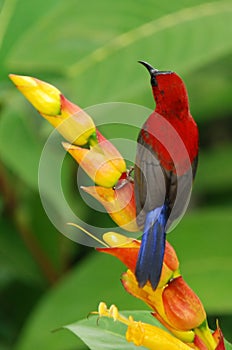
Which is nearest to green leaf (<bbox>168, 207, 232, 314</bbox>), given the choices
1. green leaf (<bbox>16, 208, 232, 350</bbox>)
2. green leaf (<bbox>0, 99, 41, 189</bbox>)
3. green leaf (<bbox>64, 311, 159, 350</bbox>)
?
green leaf (<bbox>16, 208, 232, 350</bbox>)

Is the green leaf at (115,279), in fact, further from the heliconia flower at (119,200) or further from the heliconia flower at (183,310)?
the heliconia flower at (119,200)

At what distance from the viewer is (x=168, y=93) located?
751 mm

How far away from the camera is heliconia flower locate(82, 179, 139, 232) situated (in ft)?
2.44

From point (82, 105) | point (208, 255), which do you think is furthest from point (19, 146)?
point (208, 255)

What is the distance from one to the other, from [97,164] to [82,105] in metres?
0.67

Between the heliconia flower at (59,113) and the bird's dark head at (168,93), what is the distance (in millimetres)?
71

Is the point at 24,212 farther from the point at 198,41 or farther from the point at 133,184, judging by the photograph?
the point at 133,184

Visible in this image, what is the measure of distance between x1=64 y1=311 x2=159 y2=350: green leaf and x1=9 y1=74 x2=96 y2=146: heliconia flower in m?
0.27

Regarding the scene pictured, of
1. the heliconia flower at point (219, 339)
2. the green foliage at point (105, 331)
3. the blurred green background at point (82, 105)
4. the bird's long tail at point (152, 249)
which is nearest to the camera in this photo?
the bird's long tail at point (152, 249)

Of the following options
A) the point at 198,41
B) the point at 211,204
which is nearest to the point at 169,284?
the point at 198,41

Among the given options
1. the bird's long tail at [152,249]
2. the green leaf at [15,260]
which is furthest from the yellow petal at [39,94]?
the green leaf at [15,260]

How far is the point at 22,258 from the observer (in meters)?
1.88

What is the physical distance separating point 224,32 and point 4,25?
411 millimetres

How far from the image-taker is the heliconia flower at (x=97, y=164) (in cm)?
73
